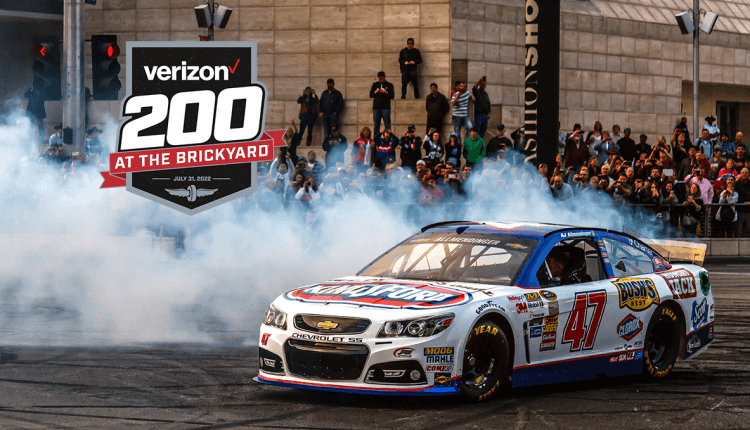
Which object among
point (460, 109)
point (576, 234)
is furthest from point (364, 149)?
point (576, 234)

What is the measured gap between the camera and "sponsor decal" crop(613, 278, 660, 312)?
25.4ft

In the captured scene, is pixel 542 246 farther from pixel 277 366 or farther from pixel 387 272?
pixel 277 366

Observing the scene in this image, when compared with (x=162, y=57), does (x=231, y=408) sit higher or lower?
lower

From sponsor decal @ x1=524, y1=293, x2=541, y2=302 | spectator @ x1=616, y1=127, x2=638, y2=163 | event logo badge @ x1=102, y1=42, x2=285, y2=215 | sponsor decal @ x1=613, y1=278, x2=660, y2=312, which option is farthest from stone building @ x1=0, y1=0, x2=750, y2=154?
sponsor decal @ x1=524, y1=293, x2=541, y2=302

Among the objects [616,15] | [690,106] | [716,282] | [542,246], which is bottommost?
[716,282]

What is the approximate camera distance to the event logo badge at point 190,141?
46.9ft

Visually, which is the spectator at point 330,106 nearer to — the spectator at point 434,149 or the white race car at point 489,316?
the spectator at point 434,149

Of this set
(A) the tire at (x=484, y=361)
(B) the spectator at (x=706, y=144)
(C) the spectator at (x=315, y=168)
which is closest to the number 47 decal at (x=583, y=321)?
(A) the tire at (x=484, y=361)

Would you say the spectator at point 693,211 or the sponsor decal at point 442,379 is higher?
the spectator at point 693,211

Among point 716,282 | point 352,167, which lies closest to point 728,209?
point 716,282

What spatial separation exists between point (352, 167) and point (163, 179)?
13.3ft

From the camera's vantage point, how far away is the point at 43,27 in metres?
31.0

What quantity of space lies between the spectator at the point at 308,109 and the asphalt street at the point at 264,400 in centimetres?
1734

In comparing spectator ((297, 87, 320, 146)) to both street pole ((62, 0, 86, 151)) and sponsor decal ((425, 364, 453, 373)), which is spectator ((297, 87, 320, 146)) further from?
sponsor decal ((425, 364, 453, 373))
